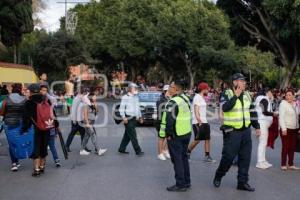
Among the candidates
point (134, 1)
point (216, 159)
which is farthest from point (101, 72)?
point (216, 159)

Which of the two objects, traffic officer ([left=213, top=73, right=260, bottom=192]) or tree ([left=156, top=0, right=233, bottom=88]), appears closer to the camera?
traffic officer ([left=213, top=73, right=260, bottom=192])

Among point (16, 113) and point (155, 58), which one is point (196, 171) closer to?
point (16, 113)

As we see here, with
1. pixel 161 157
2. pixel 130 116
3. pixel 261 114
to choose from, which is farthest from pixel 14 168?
pixel 261 114

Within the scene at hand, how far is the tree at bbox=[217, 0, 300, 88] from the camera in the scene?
28047 mm

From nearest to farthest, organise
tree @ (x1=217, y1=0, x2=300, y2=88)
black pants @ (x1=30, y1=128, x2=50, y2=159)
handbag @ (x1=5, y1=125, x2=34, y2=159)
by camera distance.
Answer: black pants @ (x1=30, y1=128, x2=50, y2=159) → handbag @ (x1=5, y1=125, x2=34, y2=159) → tree @ (x1=217, y1=0, x2=300, y2=88)

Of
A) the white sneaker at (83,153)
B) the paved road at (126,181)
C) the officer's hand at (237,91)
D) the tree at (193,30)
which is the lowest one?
the paved road at (126,181)

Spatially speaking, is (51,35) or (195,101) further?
(51,35)

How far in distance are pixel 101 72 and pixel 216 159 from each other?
6176cm

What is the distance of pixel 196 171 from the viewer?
11.0 metres

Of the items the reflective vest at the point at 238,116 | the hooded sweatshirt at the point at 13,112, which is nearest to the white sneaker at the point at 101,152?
the hooded sweatshirt at the point at 13,112

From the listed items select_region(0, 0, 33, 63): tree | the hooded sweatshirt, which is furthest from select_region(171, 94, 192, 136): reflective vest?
select_region(0, 0, 33, 63): tree

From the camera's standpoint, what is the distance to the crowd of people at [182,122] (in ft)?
29.7

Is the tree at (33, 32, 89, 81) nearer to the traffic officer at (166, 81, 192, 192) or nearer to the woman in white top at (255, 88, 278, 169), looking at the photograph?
the woman in white top at (255, 88, 278, 169)

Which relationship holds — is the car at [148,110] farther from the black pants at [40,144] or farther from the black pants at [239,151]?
the black pants at [239,151]
